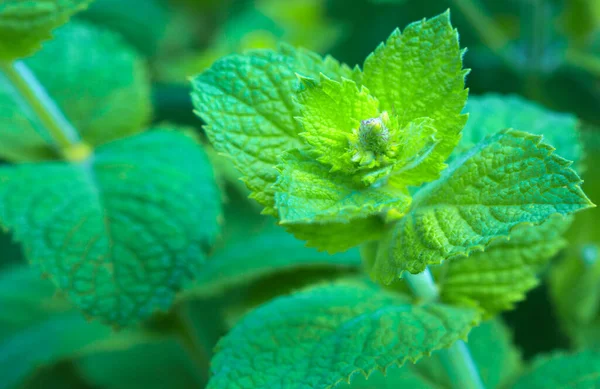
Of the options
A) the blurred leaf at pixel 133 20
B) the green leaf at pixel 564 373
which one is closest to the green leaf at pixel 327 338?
the green leaf at pixel 564 373

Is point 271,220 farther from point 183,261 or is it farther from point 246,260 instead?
point 183,261

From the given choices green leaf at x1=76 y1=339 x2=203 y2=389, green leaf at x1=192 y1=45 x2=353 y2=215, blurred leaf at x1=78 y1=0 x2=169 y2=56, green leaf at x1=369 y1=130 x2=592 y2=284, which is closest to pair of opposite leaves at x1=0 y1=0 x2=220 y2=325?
green leaf at x1=192 y1=45 x2=353 y2=215

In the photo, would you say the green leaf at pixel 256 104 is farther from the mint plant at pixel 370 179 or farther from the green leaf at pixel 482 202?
the green leaf at pixel 482 202

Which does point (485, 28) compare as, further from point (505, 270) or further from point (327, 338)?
point (327, 338)

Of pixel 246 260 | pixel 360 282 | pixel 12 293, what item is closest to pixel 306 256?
pixel 246 260

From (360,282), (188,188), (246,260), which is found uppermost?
(188,188)

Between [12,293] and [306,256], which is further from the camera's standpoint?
[12,293]
